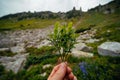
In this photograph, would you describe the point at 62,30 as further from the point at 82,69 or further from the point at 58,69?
the point at 82,69

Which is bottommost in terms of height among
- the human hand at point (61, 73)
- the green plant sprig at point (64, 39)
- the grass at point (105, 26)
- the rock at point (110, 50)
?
the grass at point (105, 26)

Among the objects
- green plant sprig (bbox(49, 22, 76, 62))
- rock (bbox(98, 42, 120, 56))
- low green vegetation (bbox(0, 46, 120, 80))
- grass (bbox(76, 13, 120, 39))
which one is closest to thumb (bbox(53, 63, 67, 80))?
green plant sprig (bbox(49, 22, 76, 62))

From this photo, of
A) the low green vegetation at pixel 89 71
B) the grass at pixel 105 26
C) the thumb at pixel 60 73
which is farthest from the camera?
the grass at pixel 105 26

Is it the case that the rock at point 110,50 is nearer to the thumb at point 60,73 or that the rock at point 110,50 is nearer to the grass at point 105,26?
the grass at point 105,26

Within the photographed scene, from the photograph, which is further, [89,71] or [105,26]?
[105,26]

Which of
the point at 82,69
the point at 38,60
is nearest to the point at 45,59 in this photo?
the point at 38,60

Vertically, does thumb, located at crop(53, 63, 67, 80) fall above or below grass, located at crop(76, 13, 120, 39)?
above

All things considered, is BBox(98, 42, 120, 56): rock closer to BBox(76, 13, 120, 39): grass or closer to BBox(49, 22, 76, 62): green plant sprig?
BBox(76, 13, 120, 39): grass

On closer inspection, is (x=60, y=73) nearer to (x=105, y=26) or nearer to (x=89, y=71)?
(x=89, y=71)

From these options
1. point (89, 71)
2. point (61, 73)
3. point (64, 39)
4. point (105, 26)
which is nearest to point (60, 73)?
point (61, 73)

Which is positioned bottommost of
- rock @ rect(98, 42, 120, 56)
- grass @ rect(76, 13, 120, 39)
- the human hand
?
grass @ rect(76, 13, 120, 39)

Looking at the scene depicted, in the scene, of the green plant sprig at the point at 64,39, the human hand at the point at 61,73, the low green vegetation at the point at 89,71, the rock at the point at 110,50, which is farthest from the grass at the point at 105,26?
the human hand at the point at 61,73

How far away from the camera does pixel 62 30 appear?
5070 mm

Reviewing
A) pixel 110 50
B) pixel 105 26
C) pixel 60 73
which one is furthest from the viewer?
pixel 105 26
